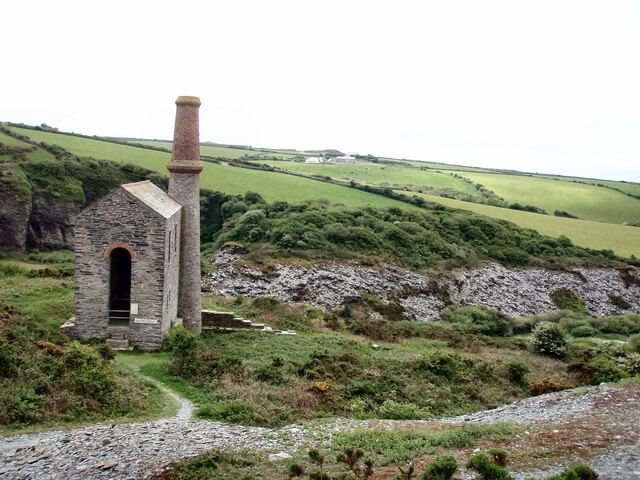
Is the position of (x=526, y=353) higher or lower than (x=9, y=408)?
lower

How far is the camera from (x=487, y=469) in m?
12.5

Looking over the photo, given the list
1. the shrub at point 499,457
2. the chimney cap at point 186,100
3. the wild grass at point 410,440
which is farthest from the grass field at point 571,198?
the shrub at point 499,457

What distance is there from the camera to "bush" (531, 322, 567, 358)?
108 feet

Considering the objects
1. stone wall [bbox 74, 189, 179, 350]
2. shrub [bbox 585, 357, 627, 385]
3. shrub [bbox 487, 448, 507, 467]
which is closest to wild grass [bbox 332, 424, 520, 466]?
shrub [bbox 487, 448, 507, 467]

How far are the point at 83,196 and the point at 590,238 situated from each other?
50390mm

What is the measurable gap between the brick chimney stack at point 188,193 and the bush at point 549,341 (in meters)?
17.0

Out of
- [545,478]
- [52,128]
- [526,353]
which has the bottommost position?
[526,353]

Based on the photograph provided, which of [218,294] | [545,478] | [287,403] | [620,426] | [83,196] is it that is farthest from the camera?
[83,196]

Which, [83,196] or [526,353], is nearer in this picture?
[526,353]

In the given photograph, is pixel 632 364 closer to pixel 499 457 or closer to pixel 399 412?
pixel 399 412

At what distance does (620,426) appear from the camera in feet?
54.8

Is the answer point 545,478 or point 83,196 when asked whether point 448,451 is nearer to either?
point 545,478

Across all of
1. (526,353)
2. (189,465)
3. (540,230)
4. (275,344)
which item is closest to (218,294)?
(275,344)

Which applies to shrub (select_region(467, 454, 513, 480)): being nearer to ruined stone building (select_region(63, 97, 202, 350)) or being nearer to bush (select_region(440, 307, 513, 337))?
ruined stone building (select_region(63, 97, 202, 350))
